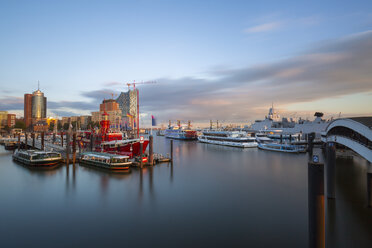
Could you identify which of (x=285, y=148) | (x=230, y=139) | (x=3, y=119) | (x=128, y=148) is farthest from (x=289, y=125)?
(x=3, y=119)

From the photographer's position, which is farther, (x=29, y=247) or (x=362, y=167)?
(x=362, y=167)

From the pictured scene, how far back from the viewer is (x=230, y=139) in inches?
2499

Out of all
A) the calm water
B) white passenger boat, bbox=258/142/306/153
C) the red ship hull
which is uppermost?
the red ship hull

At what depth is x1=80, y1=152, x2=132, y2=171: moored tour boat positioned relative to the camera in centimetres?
2662

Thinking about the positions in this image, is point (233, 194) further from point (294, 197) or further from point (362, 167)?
point (362, 167)

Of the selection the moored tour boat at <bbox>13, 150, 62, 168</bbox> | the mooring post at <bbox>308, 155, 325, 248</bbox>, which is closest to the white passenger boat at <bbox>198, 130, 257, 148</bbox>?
the moored tour boat at <bbox>13, 150, 62, 168</bbox>

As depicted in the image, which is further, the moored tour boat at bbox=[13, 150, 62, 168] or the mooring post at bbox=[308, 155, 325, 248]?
the moored tour boat at bbox=[13, 150, 62, 168]

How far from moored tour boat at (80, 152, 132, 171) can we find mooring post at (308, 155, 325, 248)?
21.8m

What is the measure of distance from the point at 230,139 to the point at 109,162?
1662 inches

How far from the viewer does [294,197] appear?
1817cm

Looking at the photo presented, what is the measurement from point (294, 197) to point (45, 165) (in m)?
30.5

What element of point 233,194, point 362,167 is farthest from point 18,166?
point 362,167

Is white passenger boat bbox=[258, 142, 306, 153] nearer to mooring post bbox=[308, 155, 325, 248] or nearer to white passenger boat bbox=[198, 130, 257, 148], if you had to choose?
white passenger boat bbox=[198, 130, 257, 148]

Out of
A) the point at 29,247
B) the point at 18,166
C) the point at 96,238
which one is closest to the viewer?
the point at 29,247
